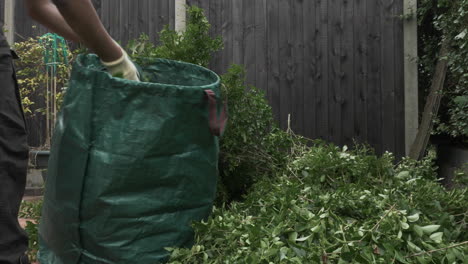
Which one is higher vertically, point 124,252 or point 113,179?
point 113,179

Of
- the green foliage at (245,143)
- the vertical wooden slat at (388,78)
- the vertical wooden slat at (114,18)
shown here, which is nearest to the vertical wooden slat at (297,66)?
the vertical wooden slat at (388,78)

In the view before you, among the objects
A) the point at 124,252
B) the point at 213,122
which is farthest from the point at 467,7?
the point at 124,252

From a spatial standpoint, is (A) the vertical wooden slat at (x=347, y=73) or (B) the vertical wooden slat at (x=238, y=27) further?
(B) the vertical wooden slat at (x=238, y=27)

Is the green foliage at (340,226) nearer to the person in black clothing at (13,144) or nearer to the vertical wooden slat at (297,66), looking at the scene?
the person in black clothing at (13,144)

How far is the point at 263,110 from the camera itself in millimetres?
2852

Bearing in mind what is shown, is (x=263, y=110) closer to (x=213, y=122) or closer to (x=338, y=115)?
(x=213, y=122)

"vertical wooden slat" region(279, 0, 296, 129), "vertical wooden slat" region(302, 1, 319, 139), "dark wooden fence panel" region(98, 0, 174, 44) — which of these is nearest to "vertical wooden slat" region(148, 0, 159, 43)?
"dark wooden fence panel" region(98, 0, 174, 44)

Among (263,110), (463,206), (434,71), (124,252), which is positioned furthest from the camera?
(434,71)

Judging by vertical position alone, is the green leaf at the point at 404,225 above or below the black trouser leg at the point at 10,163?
below

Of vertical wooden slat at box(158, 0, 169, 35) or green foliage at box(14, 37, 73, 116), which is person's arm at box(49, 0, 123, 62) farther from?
green foliage at box(14, 37, 73, 116)

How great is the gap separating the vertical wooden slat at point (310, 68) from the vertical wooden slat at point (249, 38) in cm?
50

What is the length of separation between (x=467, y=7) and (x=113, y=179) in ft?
7.30

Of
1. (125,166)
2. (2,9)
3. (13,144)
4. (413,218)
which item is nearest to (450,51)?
(413,218)

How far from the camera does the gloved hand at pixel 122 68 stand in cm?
167
